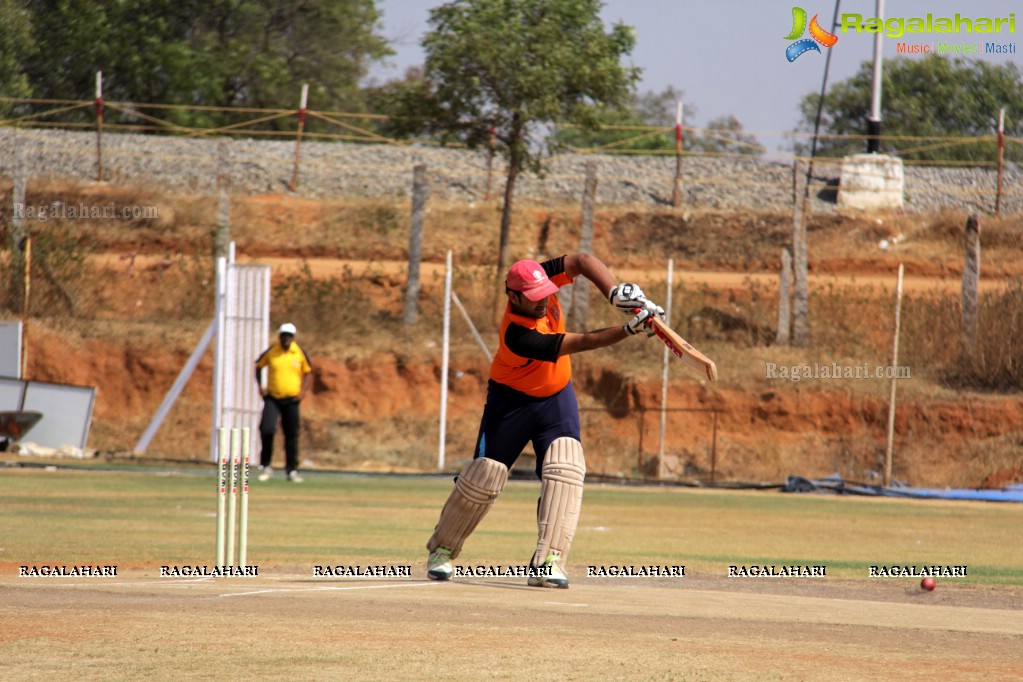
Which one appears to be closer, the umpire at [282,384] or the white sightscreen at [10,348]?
the umpire at [282,384]

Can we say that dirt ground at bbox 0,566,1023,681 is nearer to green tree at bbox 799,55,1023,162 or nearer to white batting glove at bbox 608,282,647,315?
white batting glove at bbox 608,282,647,315

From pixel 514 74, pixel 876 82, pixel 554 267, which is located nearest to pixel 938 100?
pixel 876 82

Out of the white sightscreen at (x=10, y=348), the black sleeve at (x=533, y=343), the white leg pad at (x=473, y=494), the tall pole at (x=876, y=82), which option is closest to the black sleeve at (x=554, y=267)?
the black sleeve at (x=533, y=343)

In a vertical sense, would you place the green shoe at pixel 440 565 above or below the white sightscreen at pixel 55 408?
above

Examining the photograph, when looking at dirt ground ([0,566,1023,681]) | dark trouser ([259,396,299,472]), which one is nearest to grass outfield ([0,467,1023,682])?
dirt ground ([0,566,1023,681])

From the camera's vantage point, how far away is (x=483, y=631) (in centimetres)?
680

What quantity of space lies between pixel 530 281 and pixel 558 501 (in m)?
1.35

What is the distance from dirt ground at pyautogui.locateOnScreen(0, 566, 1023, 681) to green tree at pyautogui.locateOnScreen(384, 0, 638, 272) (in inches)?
795

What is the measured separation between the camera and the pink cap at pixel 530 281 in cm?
804

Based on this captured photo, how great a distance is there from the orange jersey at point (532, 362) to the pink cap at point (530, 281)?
0.58 feet

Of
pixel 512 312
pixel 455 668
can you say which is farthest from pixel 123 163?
pixel 455 668

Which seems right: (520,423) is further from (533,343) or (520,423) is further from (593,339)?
(593,339)

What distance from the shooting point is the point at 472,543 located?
12586 millimetres

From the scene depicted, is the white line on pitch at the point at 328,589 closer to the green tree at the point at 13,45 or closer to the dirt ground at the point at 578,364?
the dirt ground at the point at 578,364
